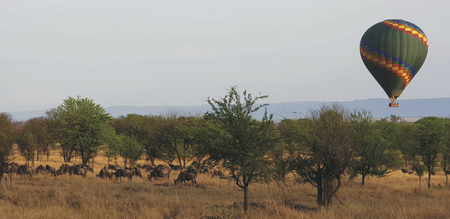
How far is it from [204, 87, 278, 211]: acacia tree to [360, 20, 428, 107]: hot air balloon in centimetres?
2790

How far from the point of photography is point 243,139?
1741cm

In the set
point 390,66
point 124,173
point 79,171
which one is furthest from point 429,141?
point 79,171

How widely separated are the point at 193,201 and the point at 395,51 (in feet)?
101

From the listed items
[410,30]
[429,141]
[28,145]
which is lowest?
[28,145]

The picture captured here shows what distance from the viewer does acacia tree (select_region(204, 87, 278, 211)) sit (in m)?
17.0

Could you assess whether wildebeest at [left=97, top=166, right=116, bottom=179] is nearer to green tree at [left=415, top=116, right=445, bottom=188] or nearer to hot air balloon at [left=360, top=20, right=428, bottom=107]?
green tree at [left=415, top=116, right=445, bottom=188]

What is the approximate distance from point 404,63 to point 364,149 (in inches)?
533

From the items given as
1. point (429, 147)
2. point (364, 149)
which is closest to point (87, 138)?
point (364, 149)

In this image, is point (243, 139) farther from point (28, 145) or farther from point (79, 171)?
point (28, 145)

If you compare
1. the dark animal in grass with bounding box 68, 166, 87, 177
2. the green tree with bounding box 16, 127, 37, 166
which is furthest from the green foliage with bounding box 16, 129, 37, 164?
the dark animal in grass with bounding box 68, 166, 87, 177

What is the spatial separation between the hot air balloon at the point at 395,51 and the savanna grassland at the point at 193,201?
594 inches

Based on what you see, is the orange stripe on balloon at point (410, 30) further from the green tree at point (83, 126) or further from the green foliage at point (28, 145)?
the green foliage at point (28, 145)

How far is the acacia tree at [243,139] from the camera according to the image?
17047mm

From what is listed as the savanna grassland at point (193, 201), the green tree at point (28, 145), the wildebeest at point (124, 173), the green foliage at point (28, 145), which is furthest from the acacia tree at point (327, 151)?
the green foliage at point (28, 145)
